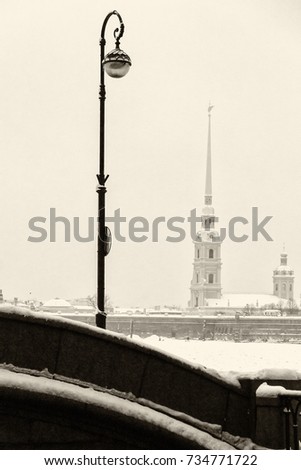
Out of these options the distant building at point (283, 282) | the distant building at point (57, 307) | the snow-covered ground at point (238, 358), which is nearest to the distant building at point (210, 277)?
the distant building at point (283, 282)

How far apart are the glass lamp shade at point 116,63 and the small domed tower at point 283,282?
163m

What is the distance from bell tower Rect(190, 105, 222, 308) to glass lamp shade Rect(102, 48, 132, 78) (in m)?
138

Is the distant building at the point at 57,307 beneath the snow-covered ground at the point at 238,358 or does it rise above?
beneath

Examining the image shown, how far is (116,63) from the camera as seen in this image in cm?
1295

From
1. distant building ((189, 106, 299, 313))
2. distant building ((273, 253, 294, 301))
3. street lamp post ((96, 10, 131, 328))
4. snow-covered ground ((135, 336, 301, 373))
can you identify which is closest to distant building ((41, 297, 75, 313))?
distant building ((189, 106, 299, 313))

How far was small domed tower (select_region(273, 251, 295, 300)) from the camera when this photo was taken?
6855 inches

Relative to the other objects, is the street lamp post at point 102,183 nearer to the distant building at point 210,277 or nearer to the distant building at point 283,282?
the distant building at point 210,277

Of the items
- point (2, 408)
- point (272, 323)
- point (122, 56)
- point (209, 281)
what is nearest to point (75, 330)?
point (2, 408)

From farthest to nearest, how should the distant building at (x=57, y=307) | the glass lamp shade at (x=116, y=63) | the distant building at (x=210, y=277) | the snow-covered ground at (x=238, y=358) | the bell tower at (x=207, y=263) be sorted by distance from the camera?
1. the bell tower at (x=207, y=263)
2. the distant building at (x=210, y=277)
3. the distant building at (x=57, y=307)
4. the snow-covered ground at (x=238, y=358)
5. the glass lamp shade at (x=116, y=63)

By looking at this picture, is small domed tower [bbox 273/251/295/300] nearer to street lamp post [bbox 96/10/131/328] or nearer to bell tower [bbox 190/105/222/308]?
bell tower [bbox 190/105/222/308]

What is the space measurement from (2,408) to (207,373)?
2.28 meters

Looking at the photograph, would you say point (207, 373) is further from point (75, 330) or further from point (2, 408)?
point (2, 408)

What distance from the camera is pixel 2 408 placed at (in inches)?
312

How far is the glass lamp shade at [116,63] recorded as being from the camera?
12945 mm
